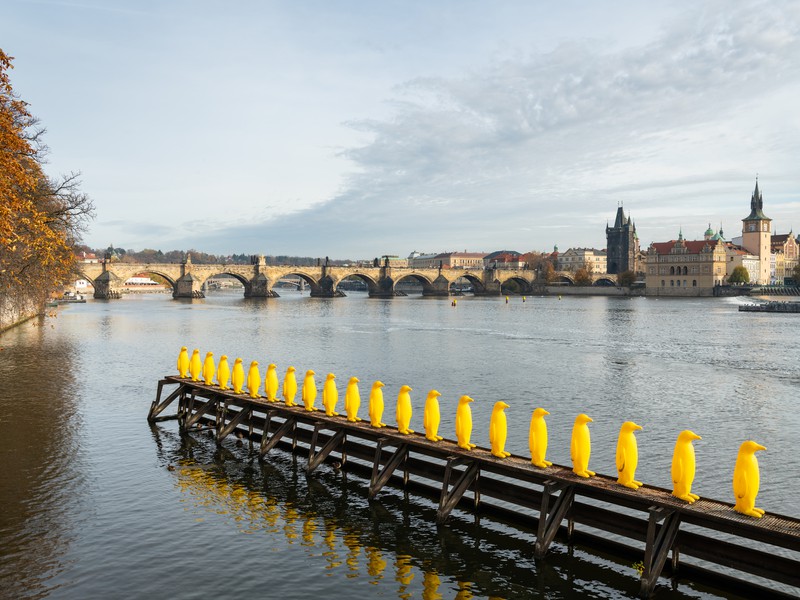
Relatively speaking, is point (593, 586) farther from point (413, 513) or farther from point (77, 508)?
point (77, 508)

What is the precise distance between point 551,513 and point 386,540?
416 centimetres

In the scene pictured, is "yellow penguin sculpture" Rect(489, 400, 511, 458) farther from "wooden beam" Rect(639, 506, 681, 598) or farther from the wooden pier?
"wooden beam" Rect(639, 506, 681, 598)

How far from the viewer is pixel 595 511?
15305 millimetres

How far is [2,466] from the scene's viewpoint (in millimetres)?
21797

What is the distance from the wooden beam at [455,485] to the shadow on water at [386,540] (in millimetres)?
437

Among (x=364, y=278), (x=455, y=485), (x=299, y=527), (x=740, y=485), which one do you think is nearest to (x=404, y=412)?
(x=455, y=485)

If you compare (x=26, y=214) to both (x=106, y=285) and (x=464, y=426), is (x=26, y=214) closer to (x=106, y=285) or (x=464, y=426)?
(x=464, y=426)

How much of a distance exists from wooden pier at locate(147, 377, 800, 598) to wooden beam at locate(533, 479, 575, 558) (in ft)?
0.07

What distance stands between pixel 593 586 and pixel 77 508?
1341 centimetres

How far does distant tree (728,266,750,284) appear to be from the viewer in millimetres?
193250

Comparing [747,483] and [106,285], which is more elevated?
[106,285]

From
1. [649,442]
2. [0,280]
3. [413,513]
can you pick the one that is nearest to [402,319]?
[0,280]

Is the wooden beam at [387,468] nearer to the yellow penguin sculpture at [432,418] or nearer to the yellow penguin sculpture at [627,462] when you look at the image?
the yellow penguin sculpture at [432,418]

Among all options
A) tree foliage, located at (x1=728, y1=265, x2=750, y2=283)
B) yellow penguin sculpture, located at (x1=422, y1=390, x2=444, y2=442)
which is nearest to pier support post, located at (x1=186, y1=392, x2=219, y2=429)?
yellow penguin sculpture, located at (x1=422, y1=390, x2=444, y2=442)
